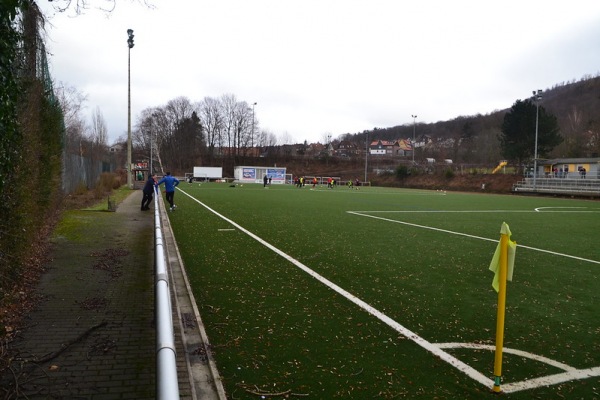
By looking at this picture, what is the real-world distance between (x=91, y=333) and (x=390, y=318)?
3.55 metres

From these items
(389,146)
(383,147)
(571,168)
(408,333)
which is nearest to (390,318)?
(408,333)

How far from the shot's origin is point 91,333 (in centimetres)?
482

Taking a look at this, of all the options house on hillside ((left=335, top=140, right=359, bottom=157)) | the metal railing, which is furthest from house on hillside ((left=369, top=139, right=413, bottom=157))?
the metal railing

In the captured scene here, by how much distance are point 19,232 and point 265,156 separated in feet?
361

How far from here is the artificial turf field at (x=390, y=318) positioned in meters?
3.92

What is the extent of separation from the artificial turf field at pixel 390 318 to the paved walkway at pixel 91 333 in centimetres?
75

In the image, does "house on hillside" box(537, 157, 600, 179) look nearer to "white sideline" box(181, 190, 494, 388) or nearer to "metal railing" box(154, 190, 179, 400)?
"white sideline" box(181, 190, 494, 388)

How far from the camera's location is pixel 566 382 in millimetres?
3984

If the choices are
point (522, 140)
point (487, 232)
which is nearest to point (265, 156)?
point (522, 140)

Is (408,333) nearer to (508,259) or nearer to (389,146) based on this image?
(508,259)

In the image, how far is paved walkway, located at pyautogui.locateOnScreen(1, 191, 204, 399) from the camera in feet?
12.1

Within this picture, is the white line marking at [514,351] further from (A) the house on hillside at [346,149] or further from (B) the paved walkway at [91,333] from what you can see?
(A) the house on hillside at [346,149]

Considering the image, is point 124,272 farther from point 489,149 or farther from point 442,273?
point 489,149

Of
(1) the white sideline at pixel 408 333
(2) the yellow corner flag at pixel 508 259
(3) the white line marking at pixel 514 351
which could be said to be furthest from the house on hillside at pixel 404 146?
(2) the yellow corner flag at pixel 508 259
